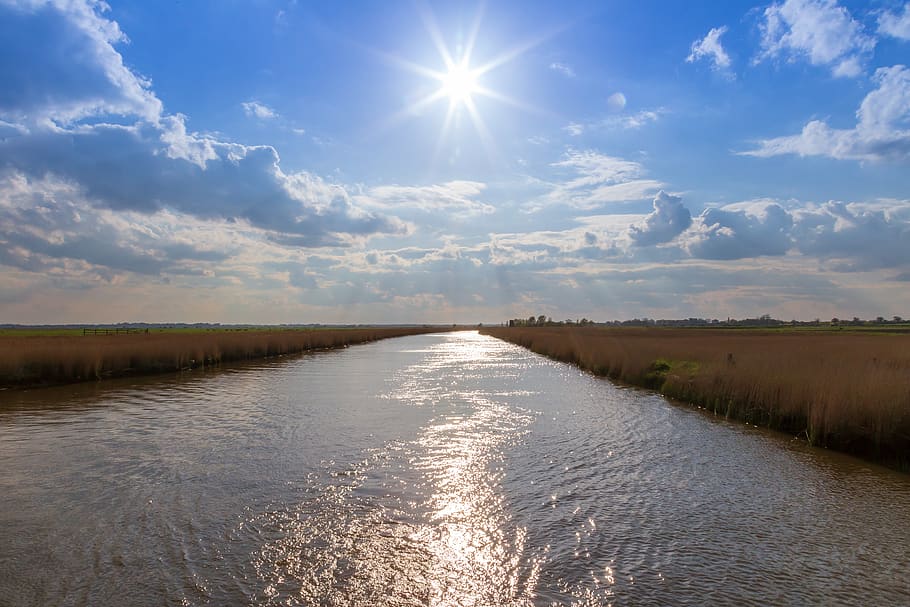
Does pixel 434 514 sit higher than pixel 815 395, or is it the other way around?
pixel 815 395

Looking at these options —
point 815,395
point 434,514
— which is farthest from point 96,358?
point 815,395

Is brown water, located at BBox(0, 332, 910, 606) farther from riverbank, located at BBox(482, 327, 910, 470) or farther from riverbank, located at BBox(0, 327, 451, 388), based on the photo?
riverbank, located at BBox(0, 327, 451, 388)

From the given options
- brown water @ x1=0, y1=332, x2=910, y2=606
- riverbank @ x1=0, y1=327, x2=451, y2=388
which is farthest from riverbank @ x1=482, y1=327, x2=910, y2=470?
riverbank @ x1=0, y1=327, x2=451, y2=388

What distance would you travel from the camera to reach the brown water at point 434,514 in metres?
5.93

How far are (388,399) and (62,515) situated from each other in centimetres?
1318

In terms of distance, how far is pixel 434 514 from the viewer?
8.17m

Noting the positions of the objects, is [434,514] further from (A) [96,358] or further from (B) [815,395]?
(A) [96,358]

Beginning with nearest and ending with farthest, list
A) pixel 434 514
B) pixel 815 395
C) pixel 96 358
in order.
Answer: pixel 434 514 < pixel 815 395 < pixel 96 358

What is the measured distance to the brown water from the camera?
19.5 feet

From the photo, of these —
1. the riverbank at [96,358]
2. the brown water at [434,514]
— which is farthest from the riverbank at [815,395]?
the riverbank at [96,358]

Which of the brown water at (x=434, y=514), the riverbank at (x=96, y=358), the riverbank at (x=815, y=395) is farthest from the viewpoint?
the riverbank at (x=96, y=358)

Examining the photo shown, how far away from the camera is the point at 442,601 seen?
557 centimetres

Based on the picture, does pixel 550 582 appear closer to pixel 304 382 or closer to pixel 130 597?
pixel 130 597

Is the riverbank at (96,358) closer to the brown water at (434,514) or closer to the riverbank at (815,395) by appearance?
the brown water at (434,514)
